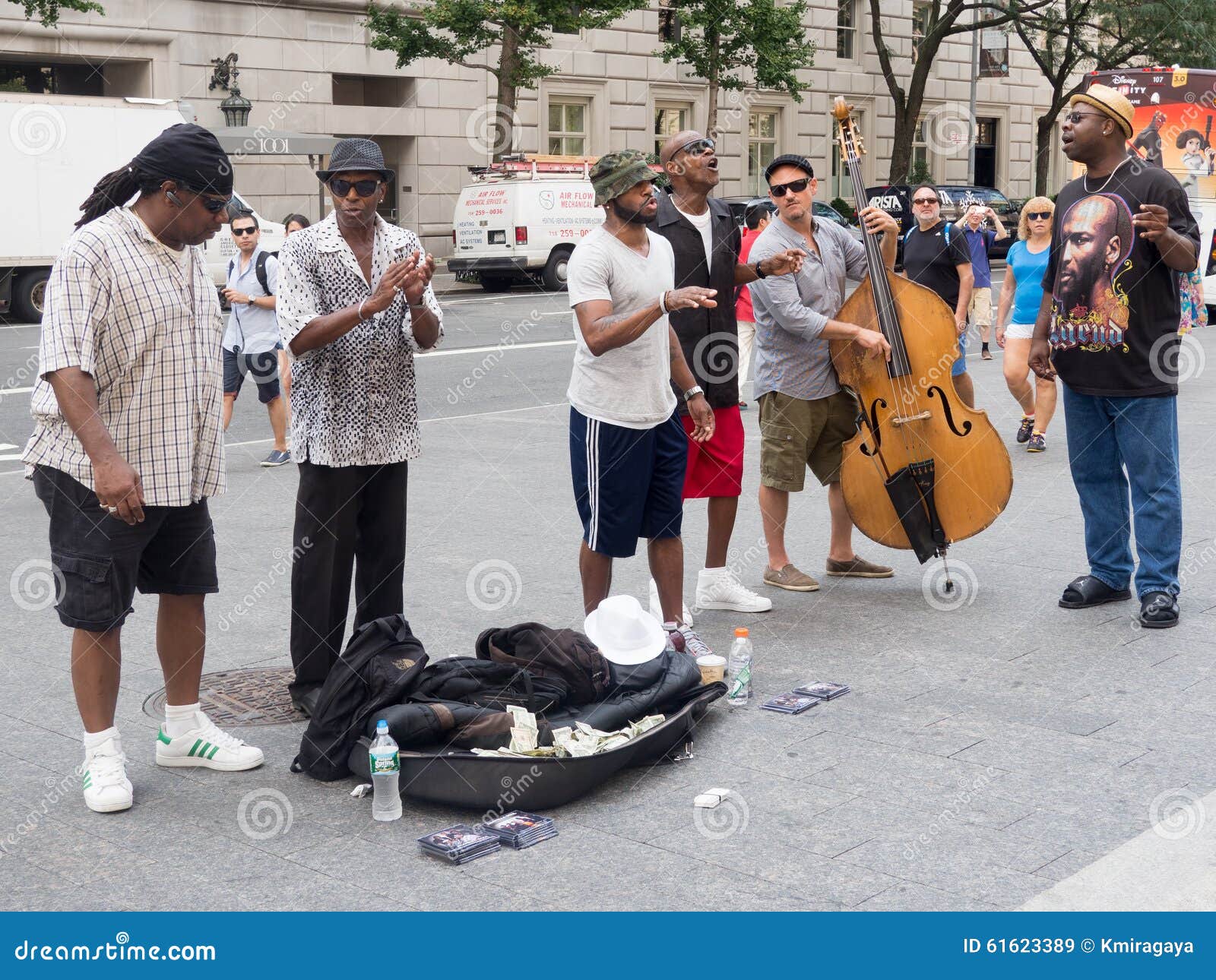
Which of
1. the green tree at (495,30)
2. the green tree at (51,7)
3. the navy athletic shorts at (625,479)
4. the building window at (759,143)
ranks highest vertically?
the green tree at (495,30)

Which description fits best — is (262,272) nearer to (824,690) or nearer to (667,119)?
(824,690)

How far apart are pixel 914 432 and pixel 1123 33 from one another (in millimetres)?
38579

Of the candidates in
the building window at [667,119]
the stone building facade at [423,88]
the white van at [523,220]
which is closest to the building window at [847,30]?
the stone building facade at [423,88]

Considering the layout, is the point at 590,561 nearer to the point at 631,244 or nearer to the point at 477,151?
the point at 631,244

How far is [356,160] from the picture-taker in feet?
15.4

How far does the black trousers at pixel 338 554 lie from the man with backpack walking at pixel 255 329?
17.2ft

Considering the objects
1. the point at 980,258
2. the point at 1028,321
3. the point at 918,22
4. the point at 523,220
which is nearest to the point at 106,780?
the point at 1028,321

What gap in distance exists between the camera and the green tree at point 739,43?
34344mm

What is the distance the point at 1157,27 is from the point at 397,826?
129ft

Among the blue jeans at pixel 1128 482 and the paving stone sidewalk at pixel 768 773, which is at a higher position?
the blue jeans at pixel 1128 482

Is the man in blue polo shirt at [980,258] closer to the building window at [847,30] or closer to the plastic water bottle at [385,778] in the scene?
the plastic water bottle at [385,778]

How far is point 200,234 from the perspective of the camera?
14.2 ft

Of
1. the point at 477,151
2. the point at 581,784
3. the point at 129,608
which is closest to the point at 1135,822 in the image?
the point at 581,784

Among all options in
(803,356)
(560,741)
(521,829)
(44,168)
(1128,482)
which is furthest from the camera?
(44,168)
